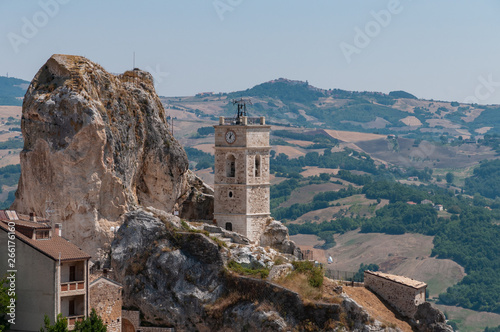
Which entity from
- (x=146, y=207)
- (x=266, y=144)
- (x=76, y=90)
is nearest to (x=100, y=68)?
(x=76, y=90)

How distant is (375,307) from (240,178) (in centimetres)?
1174

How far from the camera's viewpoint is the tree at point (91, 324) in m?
39.8

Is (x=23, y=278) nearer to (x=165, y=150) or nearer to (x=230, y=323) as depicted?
A: (x=230, y=323)

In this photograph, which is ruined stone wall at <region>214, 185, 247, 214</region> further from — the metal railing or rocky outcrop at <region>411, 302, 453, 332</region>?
the metal railing

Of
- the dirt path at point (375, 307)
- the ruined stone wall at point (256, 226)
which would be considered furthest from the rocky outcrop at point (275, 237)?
the dirt path at point (375, 307)

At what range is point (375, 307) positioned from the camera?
48.8 metres

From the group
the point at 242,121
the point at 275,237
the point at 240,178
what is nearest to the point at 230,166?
the point at 240,178

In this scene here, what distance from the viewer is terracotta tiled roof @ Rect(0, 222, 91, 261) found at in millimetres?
40062

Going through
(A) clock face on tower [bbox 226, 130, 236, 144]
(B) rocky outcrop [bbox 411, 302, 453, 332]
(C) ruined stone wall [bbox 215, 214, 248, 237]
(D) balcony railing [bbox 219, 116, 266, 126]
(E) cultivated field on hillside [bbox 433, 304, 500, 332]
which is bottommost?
(E) cultivated field on hillside [bbox 433, 304, 500, 332]

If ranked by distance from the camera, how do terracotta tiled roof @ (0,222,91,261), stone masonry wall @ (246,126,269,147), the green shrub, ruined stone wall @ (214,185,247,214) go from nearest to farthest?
terracotta tiled roof @ (0,222,91,261) < the green shrub < ruined stone wall @ (214,185,247,214) < stone masonry wall @ (246,126,269,147)

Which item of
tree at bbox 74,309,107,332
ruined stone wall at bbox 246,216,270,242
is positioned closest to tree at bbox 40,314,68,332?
tree at bbox 74,309,107,332

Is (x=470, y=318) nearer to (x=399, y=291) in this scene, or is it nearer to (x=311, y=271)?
(x=399, y=291)

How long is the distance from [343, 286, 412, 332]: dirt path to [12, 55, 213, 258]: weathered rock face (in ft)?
41.5

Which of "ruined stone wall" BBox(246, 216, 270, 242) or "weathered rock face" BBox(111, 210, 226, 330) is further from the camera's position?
"ruined stone wall" BBox(246, 216, 270, 242)
